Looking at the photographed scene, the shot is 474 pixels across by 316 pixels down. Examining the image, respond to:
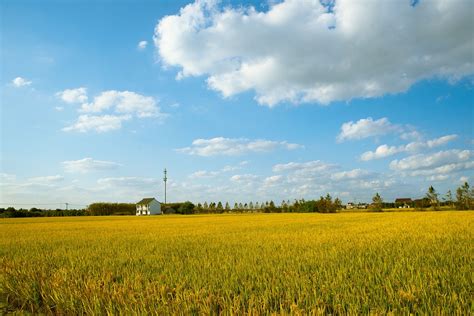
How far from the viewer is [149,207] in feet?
346

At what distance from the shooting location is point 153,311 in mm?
3746

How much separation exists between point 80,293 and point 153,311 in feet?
5.18


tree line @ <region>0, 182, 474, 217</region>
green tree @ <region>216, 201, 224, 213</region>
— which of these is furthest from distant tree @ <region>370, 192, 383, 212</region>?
green tree @ <region>216, 201, 224, 213</region>

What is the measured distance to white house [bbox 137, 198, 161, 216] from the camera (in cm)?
10550

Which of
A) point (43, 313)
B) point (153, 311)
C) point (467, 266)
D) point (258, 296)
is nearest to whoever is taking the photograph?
point (153, 311)

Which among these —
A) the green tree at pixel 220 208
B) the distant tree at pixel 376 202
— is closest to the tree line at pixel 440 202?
the distant tree at pixel 376 202

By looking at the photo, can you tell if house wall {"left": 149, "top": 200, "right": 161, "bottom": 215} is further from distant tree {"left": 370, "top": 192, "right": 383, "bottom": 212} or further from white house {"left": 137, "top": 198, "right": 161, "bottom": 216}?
distant tree {"left": 370, "top": 192, "right": 383, "bottom": 212}

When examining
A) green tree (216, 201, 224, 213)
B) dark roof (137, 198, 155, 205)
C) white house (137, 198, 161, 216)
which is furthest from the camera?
green tree (216, 201, 224, 213)

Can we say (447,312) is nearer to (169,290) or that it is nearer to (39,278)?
(169,290)

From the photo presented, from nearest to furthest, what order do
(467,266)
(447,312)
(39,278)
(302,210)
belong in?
(447,312) → (467,266) → (39,278) → (302,210)

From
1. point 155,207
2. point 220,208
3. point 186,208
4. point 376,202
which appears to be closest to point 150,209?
point 155,207

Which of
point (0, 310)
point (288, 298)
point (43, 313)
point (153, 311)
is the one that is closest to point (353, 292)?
point (288, 298)

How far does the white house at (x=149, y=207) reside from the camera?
10550 cm

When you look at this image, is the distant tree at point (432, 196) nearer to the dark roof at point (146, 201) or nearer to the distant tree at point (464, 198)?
the distant tree at point (464, 198)
